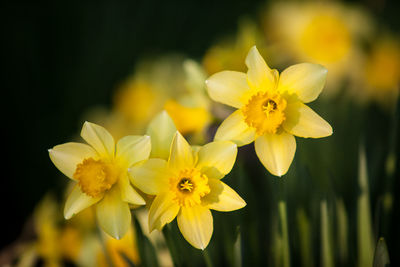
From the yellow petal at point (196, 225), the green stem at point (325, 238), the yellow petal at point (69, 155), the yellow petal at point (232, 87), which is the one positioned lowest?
the green stem at point (325, 238)

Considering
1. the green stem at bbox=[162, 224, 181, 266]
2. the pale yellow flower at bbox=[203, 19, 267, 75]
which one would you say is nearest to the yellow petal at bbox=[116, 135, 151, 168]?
the green stem at bbox=[162, 224, 181, 266]

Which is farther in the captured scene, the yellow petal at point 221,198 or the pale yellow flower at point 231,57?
the pale yellow flower at point 231,57

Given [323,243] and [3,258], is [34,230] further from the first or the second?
[323,243]

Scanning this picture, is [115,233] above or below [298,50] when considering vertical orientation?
below

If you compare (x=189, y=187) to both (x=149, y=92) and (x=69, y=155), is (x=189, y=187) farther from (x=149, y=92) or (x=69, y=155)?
(x=149, y=92)

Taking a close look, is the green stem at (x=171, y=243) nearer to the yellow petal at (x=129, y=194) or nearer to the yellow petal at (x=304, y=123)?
the yellow petal at (x=129, y=194)

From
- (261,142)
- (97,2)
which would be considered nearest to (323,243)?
(261,142)

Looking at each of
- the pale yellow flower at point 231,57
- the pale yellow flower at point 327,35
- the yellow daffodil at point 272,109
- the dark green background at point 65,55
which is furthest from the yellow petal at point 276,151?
the dark green background at point 65,55
